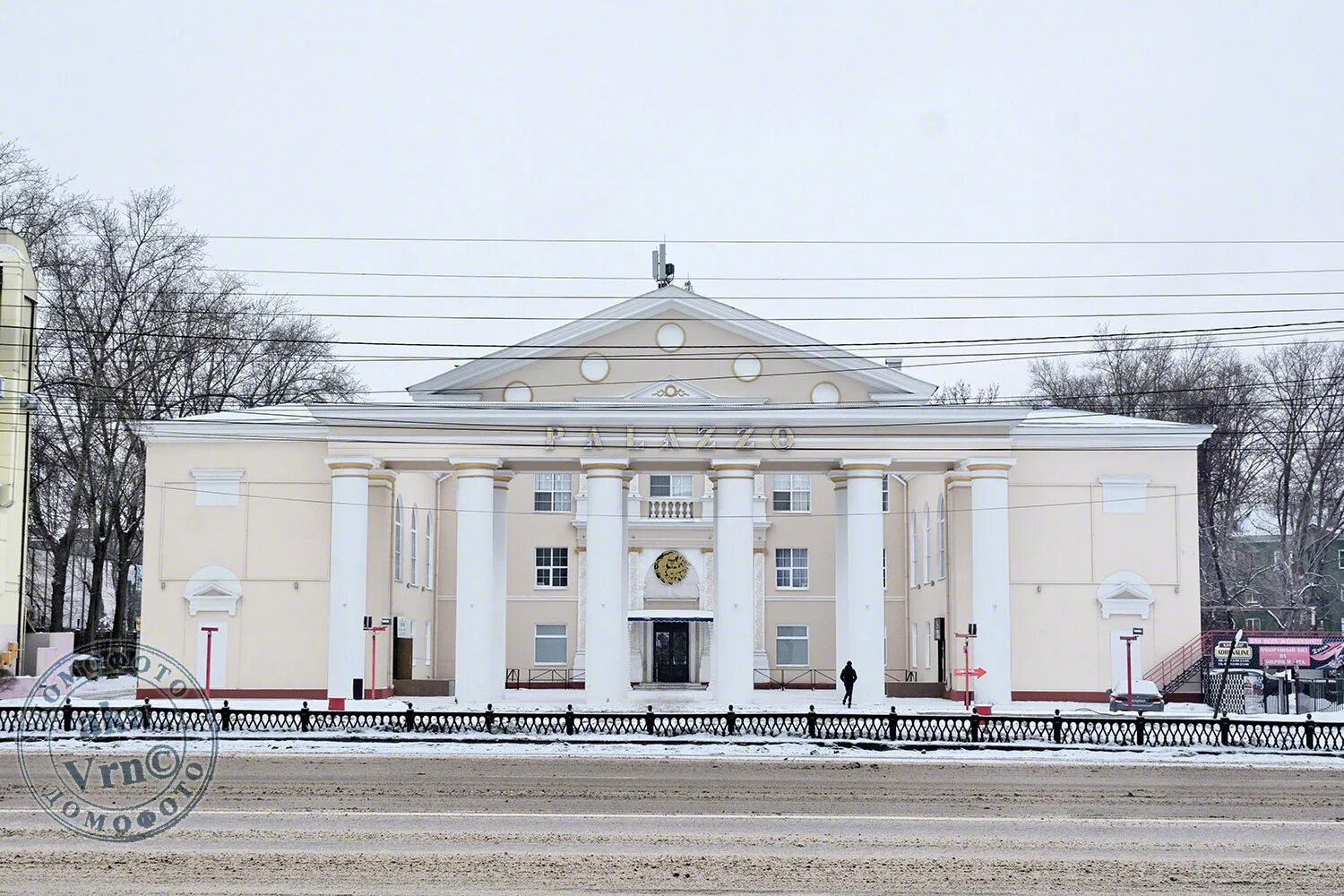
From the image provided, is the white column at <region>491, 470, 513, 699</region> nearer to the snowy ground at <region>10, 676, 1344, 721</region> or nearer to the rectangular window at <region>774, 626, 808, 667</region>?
the snowy ground at <region>10, 676, 1344, 721</region>

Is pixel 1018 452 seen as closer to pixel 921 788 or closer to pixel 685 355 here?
pixel 685 355

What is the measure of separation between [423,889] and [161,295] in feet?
142

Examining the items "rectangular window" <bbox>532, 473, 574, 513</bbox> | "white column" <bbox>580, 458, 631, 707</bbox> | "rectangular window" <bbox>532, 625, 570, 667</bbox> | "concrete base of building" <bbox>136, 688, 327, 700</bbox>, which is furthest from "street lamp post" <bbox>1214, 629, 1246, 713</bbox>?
"rectangular window" <bbox>532, 473, 574, 513</bbox>

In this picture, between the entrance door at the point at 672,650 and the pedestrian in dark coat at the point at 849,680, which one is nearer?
the pedestrian in dark coat at the point at 849,680

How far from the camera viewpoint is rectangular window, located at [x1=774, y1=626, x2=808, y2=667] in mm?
58719

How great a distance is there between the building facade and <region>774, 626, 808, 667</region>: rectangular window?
27.2 m

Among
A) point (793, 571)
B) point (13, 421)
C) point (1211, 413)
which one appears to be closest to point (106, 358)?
point (13, 421)

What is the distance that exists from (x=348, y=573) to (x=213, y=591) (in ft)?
15.6

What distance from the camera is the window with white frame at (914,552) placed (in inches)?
2147

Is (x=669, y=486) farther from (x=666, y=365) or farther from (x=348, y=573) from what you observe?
(x=348, y=573)

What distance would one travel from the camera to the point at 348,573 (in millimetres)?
41875

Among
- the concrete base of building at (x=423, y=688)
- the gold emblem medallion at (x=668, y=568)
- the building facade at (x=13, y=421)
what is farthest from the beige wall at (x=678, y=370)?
the gold emblem medallion at (x=668, y=568)

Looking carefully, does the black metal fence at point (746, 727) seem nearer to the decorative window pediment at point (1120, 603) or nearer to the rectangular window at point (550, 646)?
the decorative window pediment at point (1120, 603)

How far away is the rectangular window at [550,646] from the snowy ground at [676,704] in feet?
29.1
